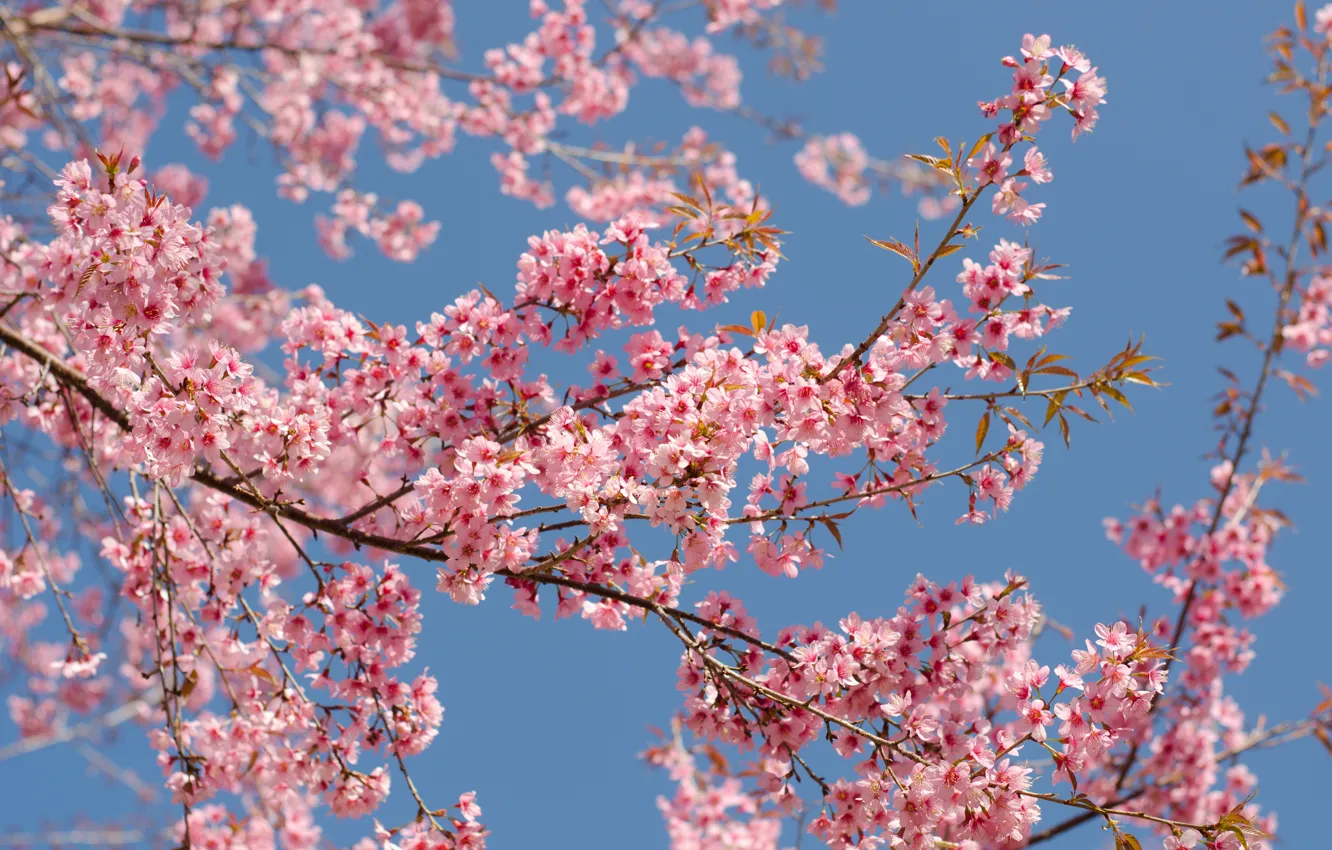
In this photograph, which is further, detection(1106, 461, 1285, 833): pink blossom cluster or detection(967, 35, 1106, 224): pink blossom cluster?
detection(1106, 461, 1285, 833): pink blossom cluster

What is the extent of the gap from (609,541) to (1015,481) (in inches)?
51.8

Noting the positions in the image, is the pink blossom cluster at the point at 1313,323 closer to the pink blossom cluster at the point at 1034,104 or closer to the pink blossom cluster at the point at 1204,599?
the pink blossom cluster at the point at 1204,599

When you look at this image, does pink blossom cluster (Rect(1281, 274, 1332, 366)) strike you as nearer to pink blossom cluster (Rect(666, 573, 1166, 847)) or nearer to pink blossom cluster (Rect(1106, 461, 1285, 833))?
pink blossom cluster (Rect(1106, 461, 1285, 833))

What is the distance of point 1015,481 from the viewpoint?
310 centimetres

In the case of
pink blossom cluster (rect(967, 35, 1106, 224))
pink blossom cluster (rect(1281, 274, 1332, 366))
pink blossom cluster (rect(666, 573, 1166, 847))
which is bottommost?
pink blossom cluster (rect(666, 573, 1166, 847))

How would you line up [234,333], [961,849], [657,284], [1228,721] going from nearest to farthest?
[961,849] → [657,284] → [1228,721] → [234,333]

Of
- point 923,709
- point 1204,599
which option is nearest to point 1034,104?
point 923,709

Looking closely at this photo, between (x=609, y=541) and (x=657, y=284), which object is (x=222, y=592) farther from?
(x=657, y=284)

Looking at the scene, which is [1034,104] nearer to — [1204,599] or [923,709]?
[923,709]

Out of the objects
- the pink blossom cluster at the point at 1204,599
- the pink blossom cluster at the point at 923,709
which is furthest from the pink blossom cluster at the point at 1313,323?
the pink blossom cluster at the point at 923,709

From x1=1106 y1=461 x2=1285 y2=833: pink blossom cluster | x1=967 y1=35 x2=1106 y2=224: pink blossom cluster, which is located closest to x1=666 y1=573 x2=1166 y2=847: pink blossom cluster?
x1=967 y1=35 x2=1106 y2=224: pink blossom cluster

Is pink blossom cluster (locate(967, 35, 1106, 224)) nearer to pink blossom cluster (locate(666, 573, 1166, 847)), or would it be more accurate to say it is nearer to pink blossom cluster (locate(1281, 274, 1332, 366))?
pink blossom cluster (locate(666, 573, 1166, 847))

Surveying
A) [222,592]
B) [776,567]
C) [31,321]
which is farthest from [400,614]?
[31,321]

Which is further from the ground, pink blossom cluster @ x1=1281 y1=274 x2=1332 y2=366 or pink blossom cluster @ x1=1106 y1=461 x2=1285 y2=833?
pink blossom cluster @ x1=1281 y1=274 x2=1332 y2=366
